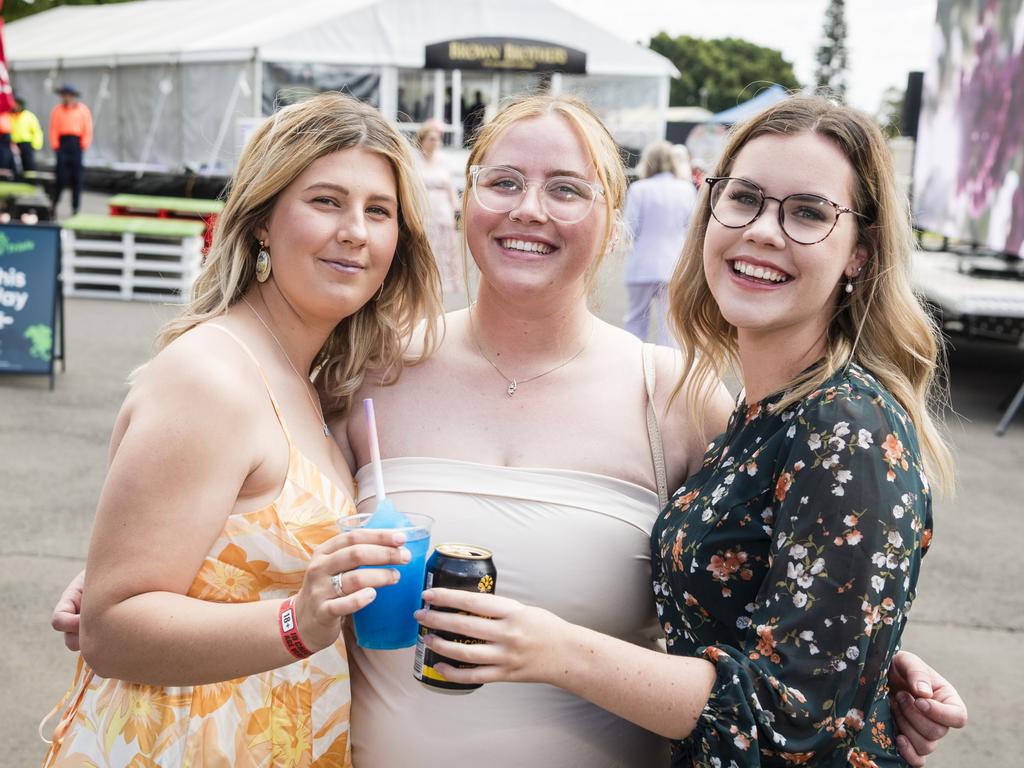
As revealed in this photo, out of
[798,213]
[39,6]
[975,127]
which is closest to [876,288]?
[798,213]

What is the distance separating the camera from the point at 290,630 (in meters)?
1.81

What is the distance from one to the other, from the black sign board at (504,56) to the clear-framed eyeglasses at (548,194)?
67.7 feet

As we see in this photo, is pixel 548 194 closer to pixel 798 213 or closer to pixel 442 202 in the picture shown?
pixel 798 213

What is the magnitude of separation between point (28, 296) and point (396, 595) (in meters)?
7.44

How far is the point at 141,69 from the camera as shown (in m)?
26.8

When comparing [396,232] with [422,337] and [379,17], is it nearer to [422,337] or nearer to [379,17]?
[422,337]

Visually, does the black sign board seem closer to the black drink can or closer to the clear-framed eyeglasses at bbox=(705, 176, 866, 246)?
the clear-framed eyeglasses at bbox=(705, 176, 866, 246)

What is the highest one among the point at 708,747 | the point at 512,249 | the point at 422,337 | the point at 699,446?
the point at 512,249

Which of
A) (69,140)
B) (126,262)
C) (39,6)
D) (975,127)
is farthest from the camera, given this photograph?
(39,6)

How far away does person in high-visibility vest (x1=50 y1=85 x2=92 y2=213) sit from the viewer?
19109 mm

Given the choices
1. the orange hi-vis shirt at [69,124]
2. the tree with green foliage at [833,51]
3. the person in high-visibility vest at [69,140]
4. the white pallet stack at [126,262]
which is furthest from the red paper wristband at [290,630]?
the tree with green foliage at [833,51]

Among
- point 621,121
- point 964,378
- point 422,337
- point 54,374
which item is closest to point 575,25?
point 621,121

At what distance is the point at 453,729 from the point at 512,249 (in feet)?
3.68

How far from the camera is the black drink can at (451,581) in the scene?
1681mm
